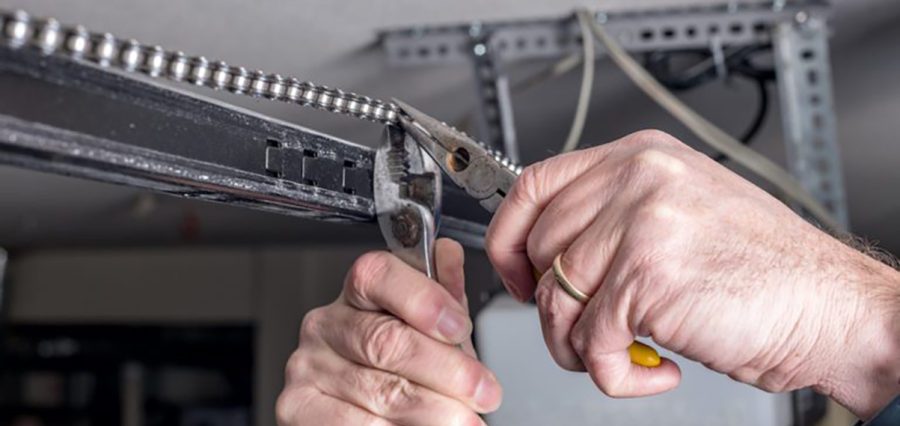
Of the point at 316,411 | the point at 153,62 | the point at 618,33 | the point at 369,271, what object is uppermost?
the point at 618,33

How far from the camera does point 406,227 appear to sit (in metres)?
0.64

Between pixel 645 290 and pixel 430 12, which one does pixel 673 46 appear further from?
pixel 645 290

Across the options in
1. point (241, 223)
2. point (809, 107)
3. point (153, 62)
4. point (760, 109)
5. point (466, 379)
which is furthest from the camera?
point (241, 223)

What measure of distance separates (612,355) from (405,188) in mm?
159

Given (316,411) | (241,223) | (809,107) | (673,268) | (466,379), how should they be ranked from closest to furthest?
(673,268)
(466,379)
(316,411)
(809,107)
(241,223)

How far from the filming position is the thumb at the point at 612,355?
58 cm

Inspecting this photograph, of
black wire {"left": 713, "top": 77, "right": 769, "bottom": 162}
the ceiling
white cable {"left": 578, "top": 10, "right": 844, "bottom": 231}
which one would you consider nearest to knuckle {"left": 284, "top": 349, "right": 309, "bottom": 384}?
the ceiling

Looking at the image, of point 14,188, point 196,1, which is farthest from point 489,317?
point 14,188

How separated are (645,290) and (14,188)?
1.44 meters

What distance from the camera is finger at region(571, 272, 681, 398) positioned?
1.90ft

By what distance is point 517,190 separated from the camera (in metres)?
0.59

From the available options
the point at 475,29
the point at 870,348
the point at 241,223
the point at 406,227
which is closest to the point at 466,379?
the point at 406,227

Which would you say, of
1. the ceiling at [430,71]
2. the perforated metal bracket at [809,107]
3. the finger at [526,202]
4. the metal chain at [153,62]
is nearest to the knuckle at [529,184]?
the finger at [526,202]

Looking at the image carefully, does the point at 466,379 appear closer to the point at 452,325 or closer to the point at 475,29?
the point at 452,325
